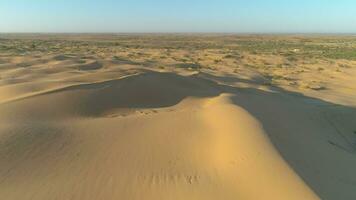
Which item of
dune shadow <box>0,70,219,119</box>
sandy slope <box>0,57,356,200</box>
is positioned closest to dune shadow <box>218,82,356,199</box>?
sandy slope <box>0,57,356,200</box>

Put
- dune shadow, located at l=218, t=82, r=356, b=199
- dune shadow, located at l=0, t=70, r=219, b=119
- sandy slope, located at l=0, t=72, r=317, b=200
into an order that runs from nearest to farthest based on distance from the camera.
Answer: sandy slope, located at l=0, t=72, r=317, b=200 → dune shadow, located at l=218, t=82, r=356, b=199 → dune shadow, located at l=0, t=70, r=219, b=119

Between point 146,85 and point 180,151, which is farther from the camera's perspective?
point 146,85

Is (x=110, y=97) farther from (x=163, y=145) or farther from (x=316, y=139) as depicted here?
(x=316, y=139)

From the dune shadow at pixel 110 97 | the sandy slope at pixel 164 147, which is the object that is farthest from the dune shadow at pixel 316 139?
the dune shadow at pixel 110 97

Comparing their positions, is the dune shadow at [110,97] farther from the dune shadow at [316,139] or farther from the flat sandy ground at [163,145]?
the dune shadow at [316,139]

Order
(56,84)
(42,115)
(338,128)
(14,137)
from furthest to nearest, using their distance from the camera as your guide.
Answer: (56,84) < (338,128) < (42,115) < (14,137)

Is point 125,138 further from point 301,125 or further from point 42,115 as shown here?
point 301,125

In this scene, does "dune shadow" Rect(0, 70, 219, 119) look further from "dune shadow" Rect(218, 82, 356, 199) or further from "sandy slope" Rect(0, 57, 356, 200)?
"dune shadow" Rect(218, 82, 356, 199)

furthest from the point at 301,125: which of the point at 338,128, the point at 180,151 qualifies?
the point at 180,151

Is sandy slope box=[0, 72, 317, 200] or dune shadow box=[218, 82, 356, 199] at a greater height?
sandy slope box=[0, 72, 317, 200]

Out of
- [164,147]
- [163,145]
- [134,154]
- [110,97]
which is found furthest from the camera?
[110,97]

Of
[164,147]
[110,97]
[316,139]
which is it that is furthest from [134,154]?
[110,97]
